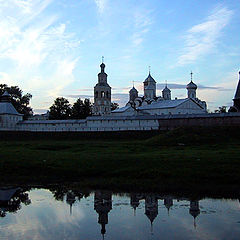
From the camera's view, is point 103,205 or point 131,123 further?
point 131,123

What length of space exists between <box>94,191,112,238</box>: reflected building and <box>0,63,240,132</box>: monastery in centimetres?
2946

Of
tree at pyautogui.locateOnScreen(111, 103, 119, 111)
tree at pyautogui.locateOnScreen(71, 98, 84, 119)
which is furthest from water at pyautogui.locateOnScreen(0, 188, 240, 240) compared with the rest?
tree at pyautogui.locateOnScreen(111, 103, 119, 111)

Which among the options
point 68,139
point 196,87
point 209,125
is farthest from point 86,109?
point 209,125

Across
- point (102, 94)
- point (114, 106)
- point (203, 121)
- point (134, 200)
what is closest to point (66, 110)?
point (102, 94)

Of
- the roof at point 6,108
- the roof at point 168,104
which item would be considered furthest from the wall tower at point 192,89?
the roof at point 6,108

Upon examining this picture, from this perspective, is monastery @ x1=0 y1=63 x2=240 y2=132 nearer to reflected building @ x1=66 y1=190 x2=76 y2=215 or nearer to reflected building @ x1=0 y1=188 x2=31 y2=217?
reflected building @ x1=66 y1=190 x2=76 y2=215

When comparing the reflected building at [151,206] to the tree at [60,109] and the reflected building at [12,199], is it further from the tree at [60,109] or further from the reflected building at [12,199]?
the tree at [60,109]

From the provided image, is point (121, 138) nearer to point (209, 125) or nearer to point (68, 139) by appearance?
point (68, 139)

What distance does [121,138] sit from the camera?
4475cm

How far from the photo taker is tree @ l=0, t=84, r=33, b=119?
71.6 m

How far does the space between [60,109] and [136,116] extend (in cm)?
2138

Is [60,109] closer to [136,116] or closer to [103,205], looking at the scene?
[136,116]

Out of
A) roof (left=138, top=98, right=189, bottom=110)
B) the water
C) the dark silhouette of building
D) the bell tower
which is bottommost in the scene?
the water

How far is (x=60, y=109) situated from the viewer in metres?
68.6
